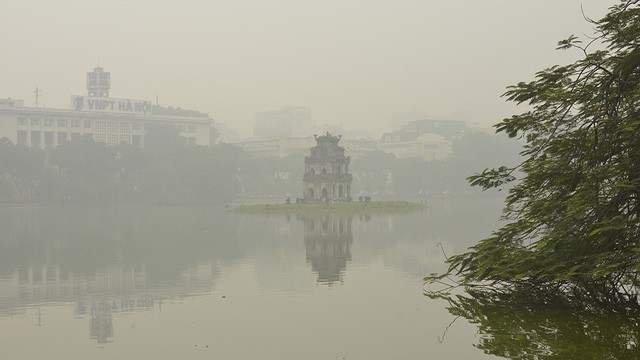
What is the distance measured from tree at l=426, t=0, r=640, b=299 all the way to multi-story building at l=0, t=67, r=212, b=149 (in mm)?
148931

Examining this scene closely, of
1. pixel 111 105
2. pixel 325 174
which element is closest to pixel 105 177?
pixel 325 174

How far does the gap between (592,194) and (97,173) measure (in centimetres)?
11531

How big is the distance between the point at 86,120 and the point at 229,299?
159 metres

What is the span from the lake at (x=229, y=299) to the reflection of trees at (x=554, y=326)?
552 mm

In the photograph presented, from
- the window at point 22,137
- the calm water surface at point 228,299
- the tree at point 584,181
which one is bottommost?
the calm water surface at point 228,299

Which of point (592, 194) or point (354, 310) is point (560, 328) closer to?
point (592, 194)

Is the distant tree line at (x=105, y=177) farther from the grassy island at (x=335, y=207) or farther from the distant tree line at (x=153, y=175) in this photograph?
the grassy island at (x=335, y=207)

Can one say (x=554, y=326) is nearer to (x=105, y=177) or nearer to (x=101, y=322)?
(x=101, y=322)

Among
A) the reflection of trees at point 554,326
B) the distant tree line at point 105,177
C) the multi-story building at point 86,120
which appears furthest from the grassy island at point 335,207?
the multi-story building at point 86,120

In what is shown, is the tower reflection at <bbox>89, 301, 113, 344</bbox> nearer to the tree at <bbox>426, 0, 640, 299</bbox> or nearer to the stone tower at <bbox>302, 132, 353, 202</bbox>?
the tree at <bbox>426, 0, 640, 299</bbox>

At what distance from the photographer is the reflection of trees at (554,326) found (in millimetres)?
13531

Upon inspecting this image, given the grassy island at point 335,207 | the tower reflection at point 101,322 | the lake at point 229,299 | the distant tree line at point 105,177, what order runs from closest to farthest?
1. the lake at point 229,299
2. the tower reflection at point 101,322
3. the grassy island at point 335,207
4. the distant tree line at point 105,177

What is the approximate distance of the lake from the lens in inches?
674

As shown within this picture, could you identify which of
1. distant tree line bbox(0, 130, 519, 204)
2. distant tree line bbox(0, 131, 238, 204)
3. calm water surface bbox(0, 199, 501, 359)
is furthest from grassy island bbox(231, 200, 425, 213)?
calm water surface bbox(0, 199, 501, 359)
